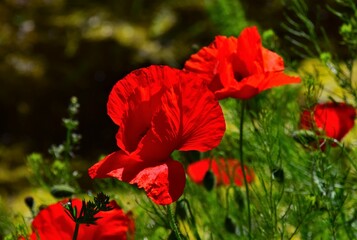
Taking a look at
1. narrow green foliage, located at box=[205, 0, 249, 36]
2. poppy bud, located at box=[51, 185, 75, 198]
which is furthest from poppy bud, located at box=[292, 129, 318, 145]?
narrow green foliage, located at box=[205, 0, 249, 36]

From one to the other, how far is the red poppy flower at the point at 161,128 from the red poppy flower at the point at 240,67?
106 millimetres

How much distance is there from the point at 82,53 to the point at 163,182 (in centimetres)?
242

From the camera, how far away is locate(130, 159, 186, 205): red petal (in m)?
0.84

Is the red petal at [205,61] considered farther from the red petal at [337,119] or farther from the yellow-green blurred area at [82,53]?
the yellow-green blurred area at [82,53]

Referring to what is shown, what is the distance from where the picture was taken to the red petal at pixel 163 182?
2.75 feet

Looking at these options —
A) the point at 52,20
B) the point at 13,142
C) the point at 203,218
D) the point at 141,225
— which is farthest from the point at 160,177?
the point at 52,20

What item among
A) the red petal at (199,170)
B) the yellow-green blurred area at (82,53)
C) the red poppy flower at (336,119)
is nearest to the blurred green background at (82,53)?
the yellow-green blurred area at (82,53)

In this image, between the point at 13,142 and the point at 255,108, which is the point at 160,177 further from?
the point at 13,142

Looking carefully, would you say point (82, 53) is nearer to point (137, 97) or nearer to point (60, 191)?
point (60, 191)

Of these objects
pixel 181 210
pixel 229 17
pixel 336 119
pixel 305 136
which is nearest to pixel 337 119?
pixel 336 119

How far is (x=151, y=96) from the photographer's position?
91 centimetres

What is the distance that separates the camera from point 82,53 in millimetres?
3221

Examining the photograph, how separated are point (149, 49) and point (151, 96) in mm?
2256

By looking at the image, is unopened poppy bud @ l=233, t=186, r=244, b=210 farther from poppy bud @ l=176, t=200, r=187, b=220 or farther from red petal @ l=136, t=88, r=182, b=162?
red petal @ l=136, t=88, r=182, b=162
